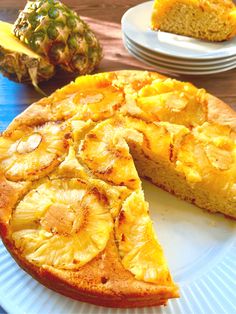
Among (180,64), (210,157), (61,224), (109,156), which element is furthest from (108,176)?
(180,64)

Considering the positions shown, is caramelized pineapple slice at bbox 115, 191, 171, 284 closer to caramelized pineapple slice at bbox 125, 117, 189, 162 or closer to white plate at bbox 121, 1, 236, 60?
caramelized pineapple slice at bbox 125, 117, 189, 162

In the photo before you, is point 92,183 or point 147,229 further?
point 92,183

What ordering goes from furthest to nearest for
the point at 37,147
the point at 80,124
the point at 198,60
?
the point at 198,60
the point at 80,124
the point at 37,147

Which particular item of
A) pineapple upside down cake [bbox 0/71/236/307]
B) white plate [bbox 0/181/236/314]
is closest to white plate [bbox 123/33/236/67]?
pineapple upside down cake [bbox 0/71/236/307]

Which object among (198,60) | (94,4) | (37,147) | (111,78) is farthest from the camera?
(94,4)

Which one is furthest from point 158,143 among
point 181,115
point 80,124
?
point 80,124

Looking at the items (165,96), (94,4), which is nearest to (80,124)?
(165,96)

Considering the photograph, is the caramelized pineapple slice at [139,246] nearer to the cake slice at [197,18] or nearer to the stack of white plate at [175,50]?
the stack of white plate at [175,50]

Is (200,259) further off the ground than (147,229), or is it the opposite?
(147,229)

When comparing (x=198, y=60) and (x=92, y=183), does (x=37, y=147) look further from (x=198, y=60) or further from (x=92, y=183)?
(x=198, y=60)
